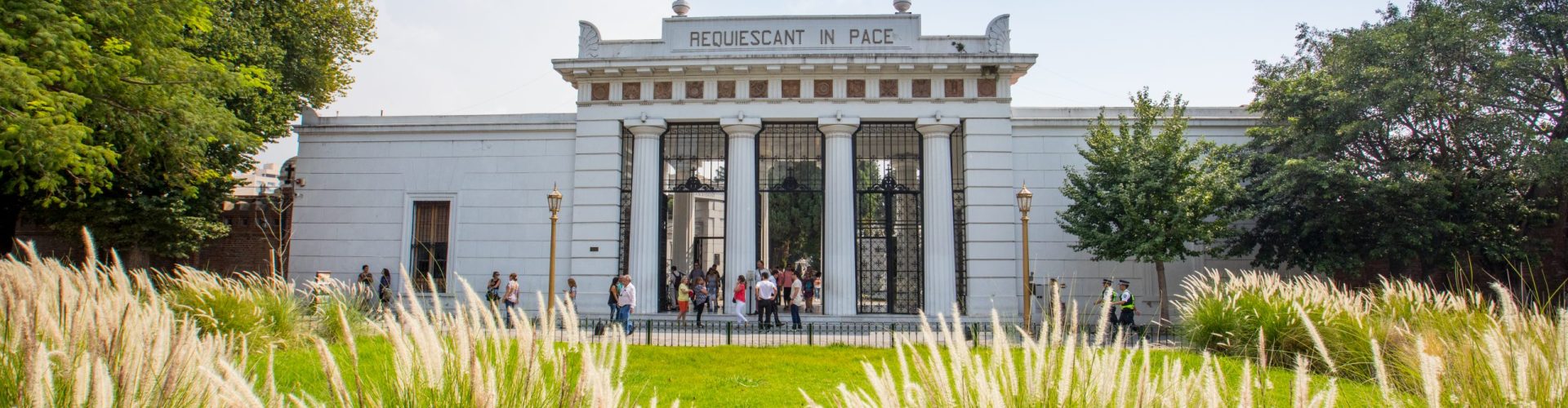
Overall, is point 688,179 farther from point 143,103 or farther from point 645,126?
point 143,103

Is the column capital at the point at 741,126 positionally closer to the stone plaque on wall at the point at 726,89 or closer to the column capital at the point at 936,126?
the stone plaque on wall at the point at 726,89

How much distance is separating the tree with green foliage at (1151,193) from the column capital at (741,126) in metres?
7.38

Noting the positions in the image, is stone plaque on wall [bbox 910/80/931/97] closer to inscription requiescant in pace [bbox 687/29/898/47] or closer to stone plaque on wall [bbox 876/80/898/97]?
stone plaque on wall [bbox 876/80/898/97]

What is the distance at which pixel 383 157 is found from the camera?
21656 mm

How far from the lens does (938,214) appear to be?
65.9ft

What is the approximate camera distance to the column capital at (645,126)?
20.5 m

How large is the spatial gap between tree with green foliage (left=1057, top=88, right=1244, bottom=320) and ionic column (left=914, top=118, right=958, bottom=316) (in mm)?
2696

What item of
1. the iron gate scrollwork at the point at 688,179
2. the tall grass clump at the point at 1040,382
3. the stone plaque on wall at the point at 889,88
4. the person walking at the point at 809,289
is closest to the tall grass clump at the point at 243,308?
the tall grass clump at the point at 1040,382

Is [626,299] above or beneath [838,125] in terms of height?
beneath

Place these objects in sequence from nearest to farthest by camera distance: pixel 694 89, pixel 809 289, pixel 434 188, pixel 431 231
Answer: pixel 694 89
pixel 434 188
pixel 431 231
pixel 809 289

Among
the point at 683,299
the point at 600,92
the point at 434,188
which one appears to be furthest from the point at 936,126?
the point at 434,188

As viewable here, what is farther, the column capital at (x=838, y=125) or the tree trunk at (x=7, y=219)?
the column capital at (x=838, y=125)

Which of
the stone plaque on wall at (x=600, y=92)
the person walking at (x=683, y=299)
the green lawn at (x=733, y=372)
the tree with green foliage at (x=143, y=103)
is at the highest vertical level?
the stone plaque on wall at (x=600, y=92)

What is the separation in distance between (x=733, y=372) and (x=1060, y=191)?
12.2 metres
